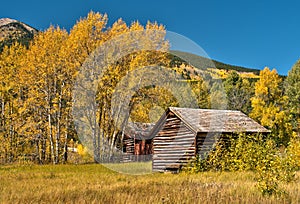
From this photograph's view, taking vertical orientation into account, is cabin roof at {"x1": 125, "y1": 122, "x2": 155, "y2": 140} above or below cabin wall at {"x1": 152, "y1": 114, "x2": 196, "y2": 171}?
above

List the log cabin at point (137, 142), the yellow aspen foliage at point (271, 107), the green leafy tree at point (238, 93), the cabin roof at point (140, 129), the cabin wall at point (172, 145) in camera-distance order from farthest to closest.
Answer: the green leafy tree at point (238, 93), the yellow aspen foliage at point (271, 107), the log cabin at point (137, 142), the cabin roof at point (140, 129), the cabin wall at point (172, 145)

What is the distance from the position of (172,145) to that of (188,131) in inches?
65.5

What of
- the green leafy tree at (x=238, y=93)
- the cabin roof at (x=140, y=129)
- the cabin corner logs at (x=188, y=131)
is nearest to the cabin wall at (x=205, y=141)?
the cabin corner logs at (x=188, y=131)

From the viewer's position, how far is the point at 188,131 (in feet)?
69.2

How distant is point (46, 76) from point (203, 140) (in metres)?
14.0

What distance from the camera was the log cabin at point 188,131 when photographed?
20500 millimetres

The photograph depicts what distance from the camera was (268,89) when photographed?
146 ft

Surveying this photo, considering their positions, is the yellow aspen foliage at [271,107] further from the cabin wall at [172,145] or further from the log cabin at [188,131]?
the cabin wall at [172,145]

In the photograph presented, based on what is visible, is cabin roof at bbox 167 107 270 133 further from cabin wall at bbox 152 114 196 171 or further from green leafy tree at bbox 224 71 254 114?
green leafy tree at bbox 224 71 254 114

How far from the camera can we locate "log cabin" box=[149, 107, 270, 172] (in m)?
20.5

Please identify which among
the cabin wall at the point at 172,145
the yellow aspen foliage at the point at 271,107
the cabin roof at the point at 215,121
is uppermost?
the yellow aspen foliage at the point at 271,107

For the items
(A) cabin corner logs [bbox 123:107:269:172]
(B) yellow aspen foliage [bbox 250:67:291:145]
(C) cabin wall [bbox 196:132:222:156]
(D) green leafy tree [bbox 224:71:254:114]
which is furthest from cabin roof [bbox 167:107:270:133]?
(D) green leafy tree [bbox 224:71:254:114]

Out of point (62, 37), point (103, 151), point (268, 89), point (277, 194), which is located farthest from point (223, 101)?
point (277, 194)

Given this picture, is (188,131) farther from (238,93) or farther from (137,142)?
(238,93)
